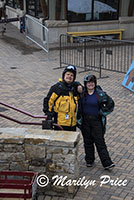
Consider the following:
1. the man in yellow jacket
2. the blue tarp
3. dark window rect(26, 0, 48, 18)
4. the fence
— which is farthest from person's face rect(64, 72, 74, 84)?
dark window rect(26, 0, 48, 18)

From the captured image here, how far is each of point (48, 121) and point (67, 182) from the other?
3.29ft

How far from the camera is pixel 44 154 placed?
532cm

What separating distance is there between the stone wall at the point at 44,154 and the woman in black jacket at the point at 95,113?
71 centimetres

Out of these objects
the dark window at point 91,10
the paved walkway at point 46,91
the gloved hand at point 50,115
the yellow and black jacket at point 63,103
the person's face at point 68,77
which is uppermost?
the dark window at point 91,10

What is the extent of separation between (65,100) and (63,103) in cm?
6

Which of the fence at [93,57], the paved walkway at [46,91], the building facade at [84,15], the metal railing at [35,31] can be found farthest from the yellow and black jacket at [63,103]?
the building facade at [84,15]

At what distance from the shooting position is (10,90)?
35.2ft

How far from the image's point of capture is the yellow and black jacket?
19.1ft

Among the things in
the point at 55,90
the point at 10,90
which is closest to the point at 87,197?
the point at 55,90

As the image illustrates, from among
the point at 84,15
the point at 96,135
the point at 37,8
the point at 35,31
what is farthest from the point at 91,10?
the point at 96,135

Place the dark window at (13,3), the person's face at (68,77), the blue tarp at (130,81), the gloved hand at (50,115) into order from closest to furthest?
the person's face at (68,77)
the gloved hand at (50,115)
the blue tarp at (130,81)
the dark window at (13,3)

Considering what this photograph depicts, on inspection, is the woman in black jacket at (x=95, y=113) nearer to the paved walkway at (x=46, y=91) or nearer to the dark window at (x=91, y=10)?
the paved walkway at (x=46, y=91)

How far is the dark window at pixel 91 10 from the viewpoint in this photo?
17.1 metres

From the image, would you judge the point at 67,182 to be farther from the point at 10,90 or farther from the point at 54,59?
the point at 54,59
